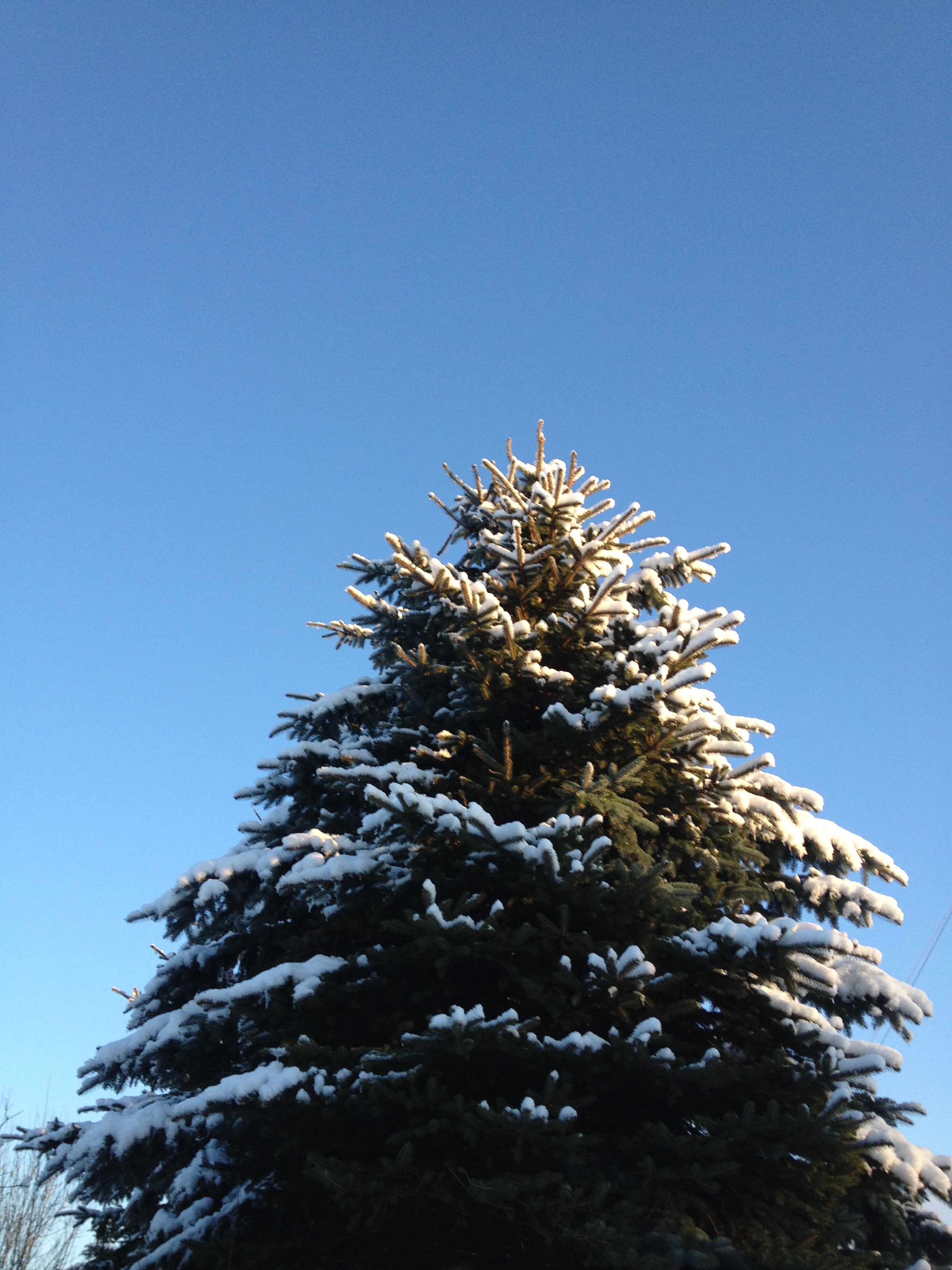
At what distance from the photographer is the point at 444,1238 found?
4.72 metres

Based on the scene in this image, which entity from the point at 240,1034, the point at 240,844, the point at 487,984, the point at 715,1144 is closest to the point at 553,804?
the point at 487,984

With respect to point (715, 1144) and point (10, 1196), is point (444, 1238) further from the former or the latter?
point (10, 1196)

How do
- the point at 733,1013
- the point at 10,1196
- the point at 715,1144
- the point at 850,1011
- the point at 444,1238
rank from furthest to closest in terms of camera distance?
the point at 10,1196 < the point at 850,1011 < the point at 733,1013 < the point at 444,1238 < the point at 715,1144

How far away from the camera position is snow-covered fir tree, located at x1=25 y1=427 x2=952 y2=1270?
4.52 m

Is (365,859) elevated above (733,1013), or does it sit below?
above

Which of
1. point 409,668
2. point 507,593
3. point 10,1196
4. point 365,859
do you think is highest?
point 507,593

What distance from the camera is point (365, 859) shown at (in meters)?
5.75

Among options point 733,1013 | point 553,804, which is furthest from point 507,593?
point 733,1013

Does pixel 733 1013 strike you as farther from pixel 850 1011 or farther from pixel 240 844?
pixel 240 844

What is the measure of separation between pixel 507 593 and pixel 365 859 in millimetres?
2803

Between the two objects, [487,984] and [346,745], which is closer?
[487,984]

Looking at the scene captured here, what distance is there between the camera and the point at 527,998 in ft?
18.0

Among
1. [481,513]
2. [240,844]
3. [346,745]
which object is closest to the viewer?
[346,745]

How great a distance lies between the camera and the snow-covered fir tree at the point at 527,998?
4.52 m
